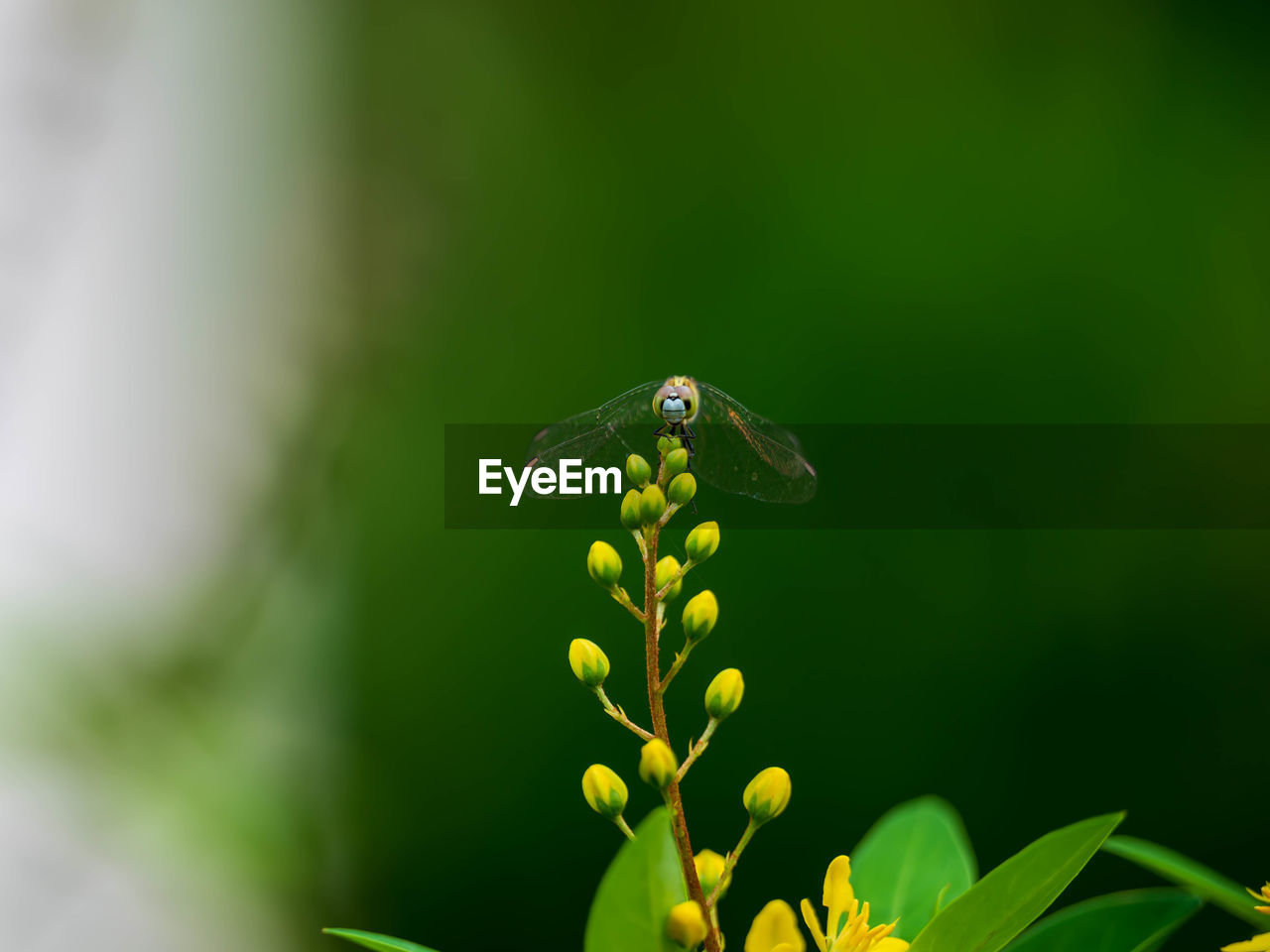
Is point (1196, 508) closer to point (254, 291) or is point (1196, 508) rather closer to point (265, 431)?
point (265, 431)

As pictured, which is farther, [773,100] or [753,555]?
[773,100]

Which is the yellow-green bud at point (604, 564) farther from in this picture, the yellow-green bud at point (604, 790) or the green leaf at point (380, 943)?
the green leaf at point (380, 943)

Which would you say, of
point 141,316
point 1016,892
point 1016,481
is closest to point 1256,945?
point 1016,892

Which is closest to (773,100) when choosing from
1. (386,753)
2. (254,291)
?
(254,291)

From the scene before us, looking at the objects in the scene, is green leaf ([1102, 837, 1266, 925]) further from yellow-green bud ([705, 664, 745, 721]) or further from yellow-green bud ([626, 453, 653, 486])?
yellow-green bud ([626, 453, 653, 486])

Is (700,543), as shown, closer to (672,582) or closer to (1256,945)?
(672,582)

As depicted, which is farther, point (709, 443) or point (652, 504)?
point (709, 443)

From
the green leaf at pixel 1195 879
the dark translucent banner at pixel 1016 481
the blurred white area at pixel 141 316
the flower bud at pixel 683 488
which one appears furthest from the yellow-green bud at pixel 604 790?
the blurred white area at pixel 141 316
